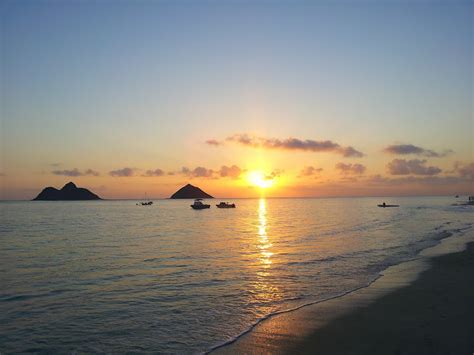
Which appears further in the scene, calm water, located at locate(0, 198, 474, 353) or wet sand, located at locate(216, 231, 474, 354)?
calm water, located at locate(0, 198, 474, 353)

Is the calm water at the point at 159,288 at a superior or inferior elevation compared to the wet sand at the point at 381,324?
inferior

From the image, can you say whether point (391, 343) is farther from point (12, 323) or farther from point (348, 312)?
point (12, 323)

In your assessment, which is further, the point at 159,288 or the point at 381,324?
the point at 159,288

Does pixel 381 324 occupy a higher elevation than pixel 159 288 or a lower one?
higher

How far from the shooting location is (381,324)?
530 inches

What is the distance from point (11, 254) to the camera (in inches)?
1323

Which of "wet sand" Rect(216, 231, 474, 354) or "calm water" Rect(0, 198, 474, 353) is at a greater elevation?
"wet sand" Rect(216, 231, 474, 354)

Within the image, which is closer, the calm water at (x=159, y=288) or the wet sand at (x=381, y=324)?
the wet sand at (x=381, y=324)

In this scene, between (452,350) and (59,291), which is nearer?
(452,350)

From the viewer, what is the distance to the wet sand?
11349mm

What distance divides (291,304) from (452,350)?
284 inches

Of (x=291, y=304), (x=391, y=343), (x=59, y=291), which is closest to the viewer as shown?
(x=391, y=343)

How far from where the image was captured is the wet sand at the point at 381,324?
37.2 feet

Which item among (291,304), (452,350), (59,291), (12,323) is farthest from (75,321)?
(452,350)
